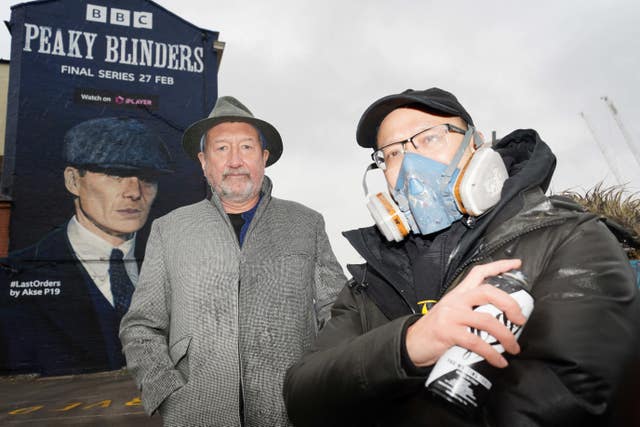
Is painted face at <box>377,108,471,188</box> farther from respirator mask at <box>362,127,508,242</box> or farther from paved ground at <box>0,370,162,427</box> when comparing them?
paved ground at <box>0,370,162,427</box>

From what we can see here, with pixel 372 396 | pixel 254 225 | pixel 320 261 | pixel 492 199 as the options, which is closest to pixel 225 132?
pixel 254 225

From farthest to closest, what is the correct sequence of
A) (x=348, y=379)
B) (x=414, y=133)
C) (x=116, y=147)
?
(x=116, y=147) < (x=414, y=133) < (x=348, y=379)

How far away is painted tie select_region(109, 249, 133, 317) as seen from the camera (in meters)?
14.0

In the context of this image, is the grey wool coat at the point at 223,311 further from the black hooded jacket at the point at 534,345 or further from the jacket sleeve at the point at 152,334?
the black hooded jacket at the point at 534,345

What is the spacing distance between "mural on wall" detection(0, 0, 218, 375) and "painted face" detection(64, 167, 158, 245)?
0.03 metres

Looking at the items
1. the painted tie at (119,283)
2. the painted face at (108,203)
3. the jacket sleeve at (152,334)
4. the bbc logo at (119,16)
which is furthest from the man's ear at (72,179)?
the jacket sleeve at (152,334)

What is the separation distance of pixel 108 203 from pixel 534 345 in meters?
14.9

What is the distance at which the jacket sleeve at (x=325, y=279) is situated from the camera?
11.1 ft

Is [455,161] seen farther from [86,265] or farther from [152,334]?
[86,265]

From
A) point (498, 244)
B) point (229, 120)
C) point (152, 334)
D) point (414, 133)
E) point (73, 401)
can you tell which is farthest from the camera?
point (73, 401)

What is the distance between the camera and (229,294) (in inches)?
126

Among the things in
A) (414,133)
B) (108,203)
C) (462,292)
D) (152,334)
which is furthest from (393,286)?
(108,203)

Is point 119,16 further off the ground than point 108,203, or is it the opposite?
point 119,16

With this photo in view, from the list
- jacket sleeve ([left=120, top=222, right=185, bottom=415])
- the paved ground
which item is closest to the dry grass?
jacket sleeve ([left=120, top=222, right=185, bottom=415])
